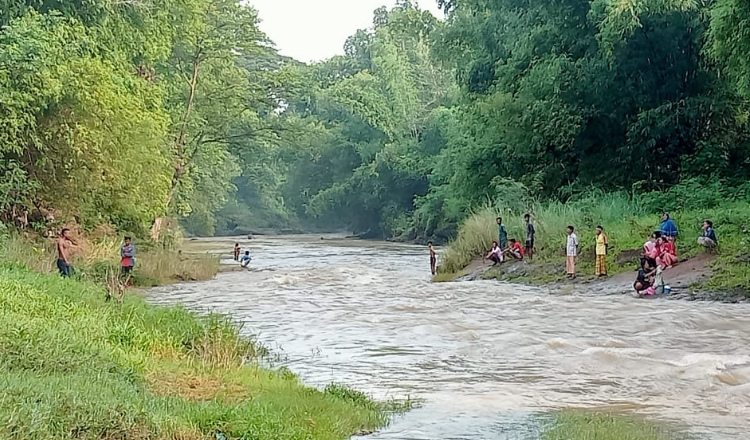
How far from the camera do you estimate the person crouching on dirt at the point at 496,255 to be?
30594mm

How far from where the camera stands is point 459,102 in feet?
150

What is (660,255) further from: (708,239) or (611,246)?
(611,246)

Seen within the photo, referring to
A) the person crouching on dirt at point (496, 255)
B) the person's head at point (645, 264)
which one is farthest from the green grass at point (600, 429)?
the person crouching on dirt at point (496, 255)

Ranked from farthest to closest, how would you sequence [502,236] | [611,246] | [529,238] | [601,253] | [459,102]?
[459,102] → [502,236] → [529,238] → [611,246] → [601,253]

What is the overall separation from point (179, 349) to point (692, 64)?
2643 cm

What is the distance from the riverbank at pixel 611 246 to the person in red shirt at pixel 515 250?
18.5 inches

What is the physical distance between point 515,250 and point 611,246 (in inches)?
152

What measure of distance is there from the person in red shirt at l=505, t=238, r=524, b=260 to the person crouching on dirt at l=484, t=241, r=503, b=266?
270 millimetres

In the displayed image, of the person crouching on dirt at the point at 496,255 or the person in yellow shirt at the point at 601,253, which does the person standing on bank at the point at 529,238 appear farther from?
the person in yellow shirt at the point at 601,253

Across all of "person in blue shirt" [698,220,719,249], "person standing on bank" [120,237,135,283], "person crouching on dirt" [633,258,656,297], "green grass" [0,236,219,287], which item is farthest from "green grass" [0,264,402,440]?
"person in blue shirt" [698,220,719,249]

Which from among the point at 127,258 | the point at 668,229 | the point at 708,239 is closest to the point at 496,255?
the point at 668,229

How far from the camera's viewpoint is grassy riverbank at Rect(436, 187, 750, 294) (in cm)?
2353

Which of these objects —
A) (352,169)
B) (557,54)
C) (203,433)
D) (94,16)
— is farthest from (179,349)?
(352,169)

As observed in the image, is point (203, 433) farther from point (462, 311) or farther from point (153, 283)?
point (153, 283)
